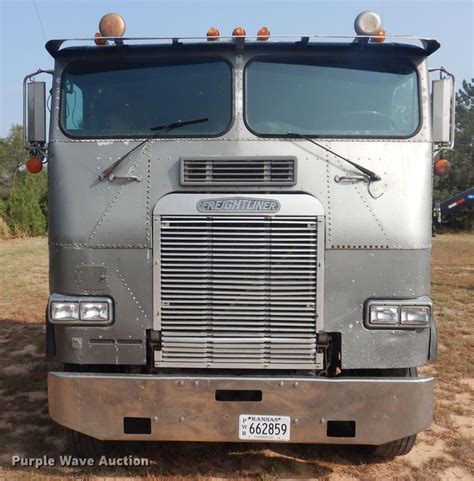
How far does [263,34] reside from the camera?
11.5ft

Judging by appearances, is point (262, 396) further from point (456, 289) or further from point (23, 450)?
point (456, 289)

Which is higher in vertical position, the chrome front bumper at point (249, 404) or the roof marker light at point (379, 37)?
the roof marker light at point (379, 37)

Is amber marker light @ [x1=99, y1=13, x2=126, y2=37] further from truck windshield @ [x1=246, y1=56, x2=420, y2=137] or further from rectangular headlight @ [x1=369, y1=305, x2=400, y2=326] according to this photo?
rectangular headlight @ [x1=369, y1=305, x2=400, y2=326]

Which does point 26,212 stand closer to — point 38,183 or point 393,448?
point 38,183

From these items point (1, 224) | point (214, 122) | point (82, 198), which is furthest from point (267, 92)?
point (1, 224)

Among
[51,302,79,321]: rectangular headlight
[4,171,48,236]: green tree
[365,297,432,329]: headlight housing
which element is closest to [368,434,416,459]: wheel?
[365,297,432,329]: headlight housing

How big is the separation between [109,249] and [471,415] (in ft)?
11.6

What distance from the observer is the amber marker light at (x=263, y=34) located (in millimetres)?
3478

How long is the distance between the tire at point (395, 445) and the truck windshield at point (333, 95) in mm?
1567

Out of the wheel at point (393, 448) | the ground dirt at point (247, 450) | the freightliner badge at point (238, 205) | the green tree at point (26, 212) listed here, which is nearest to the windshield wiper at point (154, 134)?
the freightliner badge at point (238, 205)

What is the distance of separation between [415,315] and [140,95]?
231 centimetres

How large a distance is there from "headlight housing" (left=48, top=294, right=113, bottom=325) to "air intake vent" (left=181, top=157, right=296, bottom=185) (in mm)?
942

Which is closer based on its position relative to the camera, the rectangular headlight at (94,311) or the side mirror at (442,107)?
the rectangular headlight at (94,311)

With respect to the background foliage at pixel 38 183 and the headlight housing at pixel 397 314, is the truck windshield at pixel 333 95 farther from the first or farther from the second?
the background foliage at pixel 38 183
